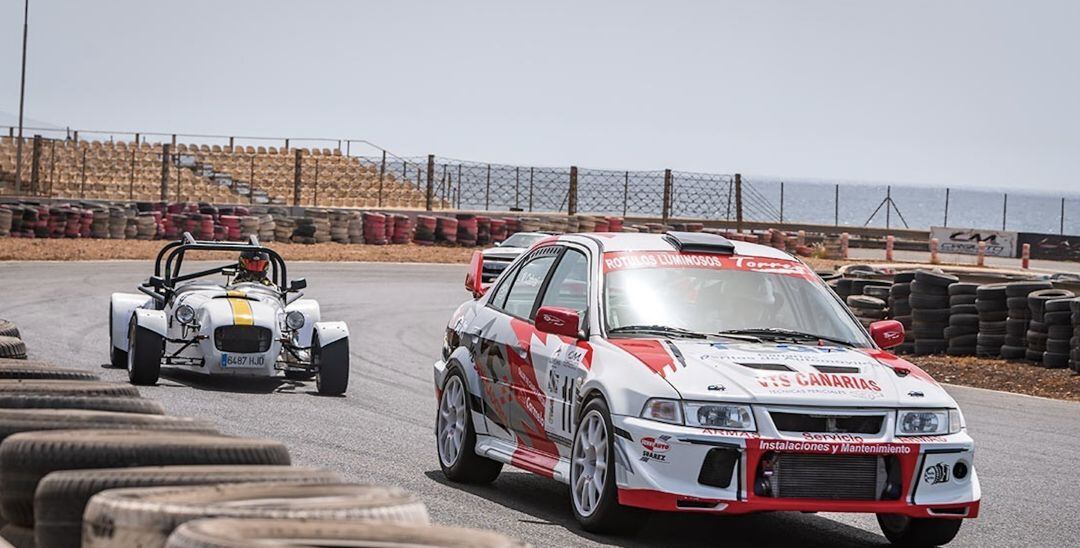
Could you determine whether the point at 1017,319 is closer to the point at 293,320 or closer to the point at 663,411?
the point at 293,320

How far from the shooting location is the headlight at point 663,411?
7.39m

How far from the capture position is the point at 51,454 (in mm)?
4691

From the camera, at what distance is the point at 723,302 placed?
8.65 meters

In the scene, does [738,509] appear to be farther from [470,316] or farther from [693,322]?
[470,316]

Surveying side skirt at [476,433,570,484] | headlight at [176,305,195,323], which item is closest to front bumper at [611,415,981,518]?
side skirt at [476,433,570,484]

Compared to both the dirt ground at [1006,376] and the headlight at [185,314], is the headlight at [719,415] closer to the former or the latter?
the headlight at [185,314]

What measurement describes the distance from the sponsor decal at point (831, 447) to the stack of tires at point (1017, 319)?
12.0m

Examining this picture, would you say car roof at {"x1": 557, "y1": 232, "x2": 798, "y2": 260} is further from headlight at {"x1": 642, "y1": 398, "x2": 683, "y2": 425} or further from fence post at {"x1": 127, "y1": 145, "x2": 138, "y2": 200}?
fence post at {"x1": 127, "y1": 145, "x2": 138, "y2": 200}

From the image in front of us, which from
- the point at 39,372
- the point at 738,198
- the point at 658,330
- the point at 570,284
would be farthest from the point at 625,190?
the point at 39,372

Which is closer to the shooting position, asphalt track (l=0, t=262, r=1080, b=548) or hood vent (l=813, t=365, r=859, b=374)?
hood vent (l=813, t=365, r=859, b=374)

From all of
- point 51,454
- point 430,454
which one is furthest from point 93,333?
point 51,454

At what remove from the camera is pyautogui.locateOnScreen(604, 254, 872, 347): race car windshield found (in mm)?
8461

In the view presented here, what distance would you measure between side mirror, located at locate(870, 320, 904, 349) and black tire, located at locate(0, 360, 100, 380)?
4.08m

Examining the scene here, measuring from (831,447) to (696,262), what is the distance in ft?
5.97
